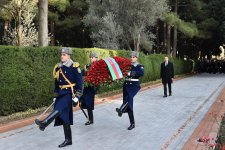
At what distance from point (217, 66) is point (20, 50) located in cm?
4271

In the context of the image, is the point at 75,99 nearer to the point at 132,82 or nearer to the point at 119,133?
the point at 119,133

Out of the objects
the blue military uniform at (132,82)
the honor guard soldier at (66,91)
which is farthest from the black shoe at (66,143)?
the blue military uniform at (132,82)

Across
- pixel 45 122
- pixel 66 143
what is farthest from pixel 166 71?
pixel 45 122

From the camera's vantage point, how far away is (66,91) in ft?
26.7

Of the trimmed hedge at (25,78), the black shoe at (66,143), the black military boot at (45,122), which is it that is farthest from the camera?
the trimmed hedge at (25,78)

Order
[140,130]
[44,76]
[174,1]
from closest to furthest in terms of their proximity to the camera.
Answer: [140,130]
[44,76]
[174,1]

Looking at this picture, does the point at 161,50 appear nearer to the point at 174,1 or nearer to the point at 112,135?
the point at 174,1

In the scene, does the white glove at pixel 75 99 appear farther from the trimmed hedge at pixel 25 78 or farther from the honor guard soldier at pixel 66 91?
the trimmed hedge at pixel 25 78

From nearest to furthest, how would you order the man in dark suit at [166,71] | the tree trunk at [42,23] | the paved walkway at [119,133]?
the paved walkway at [119,133]
the tree trunk at [42,23]
the man in dark suit at [166,71]

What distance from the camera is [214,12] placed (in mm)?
49469

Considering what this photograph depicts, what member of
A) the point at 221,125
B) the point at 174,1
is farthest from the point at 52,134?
the point at 174,1

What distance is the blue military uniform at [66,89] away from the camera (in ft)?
26.3

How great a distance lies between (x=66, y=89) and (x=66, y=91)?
4cm

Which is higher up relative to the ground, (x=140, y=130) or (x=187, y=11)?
(x=187, y=11)
